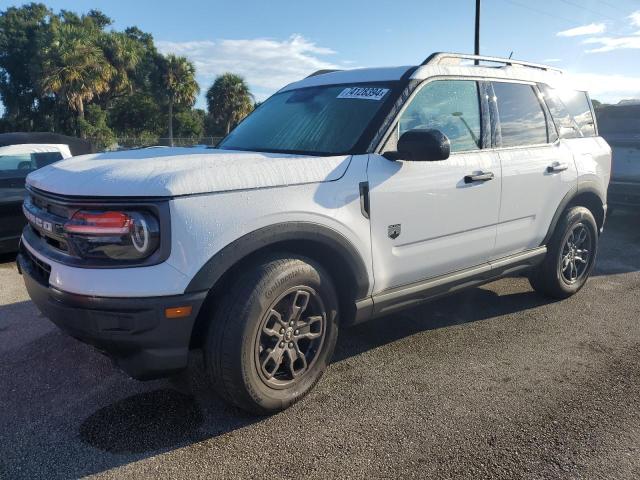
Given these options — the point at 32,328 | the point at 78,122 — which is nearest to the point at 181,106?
the point at 78,122

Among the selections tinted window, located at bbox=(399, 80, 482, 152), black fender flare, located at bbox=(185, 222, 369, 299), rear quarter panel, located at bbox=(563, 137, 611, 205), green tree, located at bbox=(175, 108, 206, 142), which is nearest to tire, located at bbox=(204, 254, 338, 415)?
black fender flare, located at bbox=(185, 222, 369, 299)

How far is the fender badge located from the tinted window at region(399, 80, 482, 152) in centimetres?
59

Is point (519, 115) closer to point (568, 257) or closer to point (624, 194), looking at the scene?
point (568, 257)

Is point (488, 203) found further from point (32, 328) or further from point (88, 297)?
point (32, 328)

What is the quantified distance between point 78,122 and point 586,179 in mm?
33993

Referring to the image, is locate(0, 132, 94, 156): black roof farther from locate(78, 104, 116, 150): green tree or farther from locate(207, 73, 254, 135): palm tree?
locate(207, 73, 254, 135): palm tree

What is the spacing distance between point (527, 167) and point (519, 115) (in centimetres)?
44

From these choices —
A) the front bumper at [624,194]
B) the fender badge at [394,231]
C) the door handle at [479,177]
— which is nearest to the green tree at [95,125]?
the front bumper at [624,194]

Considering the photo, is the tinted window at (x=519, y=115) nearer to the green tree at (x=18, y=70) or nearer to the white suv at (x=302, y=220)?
the white suv at (x=302, y=220)

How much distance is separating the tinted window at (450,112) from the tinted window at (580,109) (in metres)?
1.41

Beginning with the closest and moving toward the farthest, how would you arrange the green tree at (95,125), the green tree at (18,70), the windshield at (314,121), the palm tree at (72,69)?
the windshield at (314,121), the palm tree at (72,69), the green tree at (95,125), the green tree at (18,70)

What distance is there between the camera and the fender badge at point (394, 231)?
309 centimetres

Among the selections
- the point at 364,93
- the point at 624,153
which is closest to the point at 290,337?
the point at 364,93

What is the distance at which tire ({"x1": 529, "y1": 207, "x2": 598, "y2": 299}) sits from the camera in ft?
14.7
